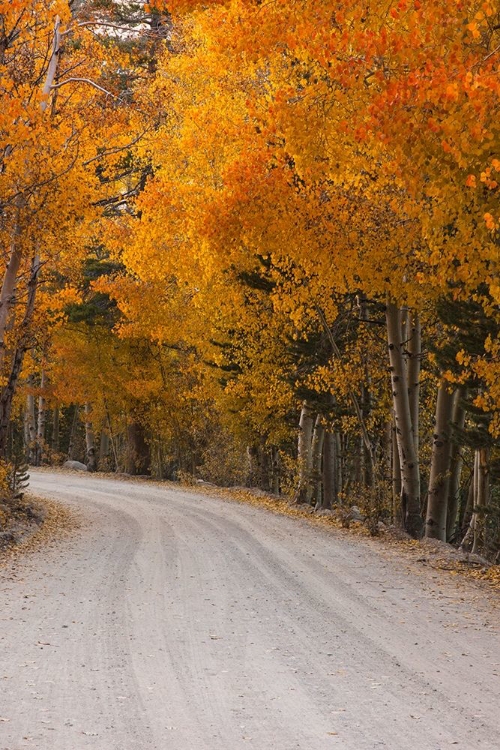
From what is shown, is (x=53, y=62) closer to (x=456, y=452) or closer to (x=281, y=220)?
(x=281, y=220)

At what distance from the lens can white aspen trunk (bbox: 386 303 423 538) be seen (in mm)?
16109

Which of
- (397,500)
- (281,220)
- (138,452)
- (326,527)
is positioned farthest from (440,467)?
(138,452)

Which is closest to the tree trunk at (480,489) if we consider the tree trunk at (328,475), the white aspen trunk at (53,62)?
the tree trunk at (328,475)

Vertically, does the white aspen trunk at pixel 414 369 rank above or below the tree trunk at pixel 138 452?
above

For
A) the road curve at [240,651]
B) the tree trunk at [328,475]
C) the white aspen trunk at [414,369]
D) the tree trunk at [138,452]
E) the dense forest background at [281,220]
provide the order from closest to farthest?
the road curve at [240,651], the dense forest background at [281,220], the white aspen trunk at [414,369], the tree trunk at [328,475], the tree trunk at [138,452]

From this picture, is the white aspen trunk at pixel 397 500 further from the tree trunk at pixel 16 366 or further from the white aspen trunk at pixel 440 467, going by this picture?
the tree trunk at pixel 16 366

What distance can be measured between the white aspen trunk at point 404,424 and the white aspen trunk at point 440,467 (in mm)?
309

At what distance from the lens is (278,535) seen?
15.1 metres

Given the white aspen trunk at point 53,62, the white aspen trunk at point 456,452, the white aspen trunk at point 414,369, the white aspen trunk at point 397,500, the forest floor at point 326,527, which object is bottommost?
the forest floor at point 326,527

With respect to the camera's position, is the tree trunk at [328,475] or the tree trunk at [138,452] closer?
the tree trunk at [328,475]

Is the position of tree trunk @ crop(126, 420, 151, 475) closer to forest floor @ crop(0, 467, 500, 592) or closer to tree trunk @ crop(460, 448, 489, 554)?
forest floor @ crop(0, 467, 500, 592)

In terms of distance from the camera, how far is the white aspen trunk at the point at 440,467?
16547mm

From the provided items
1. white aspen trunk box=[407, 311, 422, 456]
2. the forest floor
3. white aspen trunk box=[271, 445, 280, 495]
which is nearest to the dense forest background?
white aspen trunk box=[407, 311, 422, 456]

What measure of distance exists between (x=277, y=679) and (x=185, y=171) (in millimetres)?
17473
